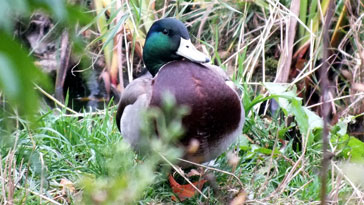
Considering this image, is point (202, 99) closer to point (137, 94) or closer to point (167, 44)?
point (137, 94)

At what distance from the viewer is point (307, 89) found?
4641 mm

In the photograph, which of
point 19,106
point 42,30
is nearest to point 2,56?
point 19,106

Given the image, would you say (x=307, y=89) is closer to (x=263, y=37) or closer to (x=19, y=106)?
(x=263, y=37)

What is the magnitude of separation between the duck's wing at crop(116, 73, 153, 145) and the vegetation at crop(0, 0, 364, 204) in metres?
0.13

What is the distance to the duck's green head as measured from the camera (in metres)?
3.00

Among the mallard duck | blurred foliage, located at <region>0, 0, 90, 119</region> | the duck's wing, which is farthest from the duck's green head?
blurred foliage, located at <region>0, 0, 90, 119</region>

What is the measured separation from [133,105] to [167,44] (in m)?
0.43

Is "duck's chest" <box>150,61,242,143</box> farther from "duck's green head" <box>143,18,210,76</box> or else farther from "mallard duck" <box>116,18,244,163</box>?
"duck's green head" <box>143,18,210,76</box>

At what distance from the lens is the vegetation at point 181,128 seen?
0.70 metres

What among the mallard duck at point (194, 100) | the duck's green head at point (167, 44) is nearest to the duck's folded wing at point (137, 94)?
the mallard duck at point (194, 100)

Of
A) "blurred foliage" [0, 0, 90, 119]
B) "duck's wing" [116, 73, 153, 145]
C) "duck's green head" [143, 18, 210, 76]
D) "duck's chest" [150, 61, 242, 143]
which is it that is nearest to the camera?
"blurred foliage" [0, 0, 90, 119]

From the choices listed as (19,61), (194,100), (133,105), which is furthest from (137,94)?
(19,61)

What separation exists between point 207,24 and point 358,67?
49.6 inches

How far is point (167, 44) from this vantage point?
3051mm
